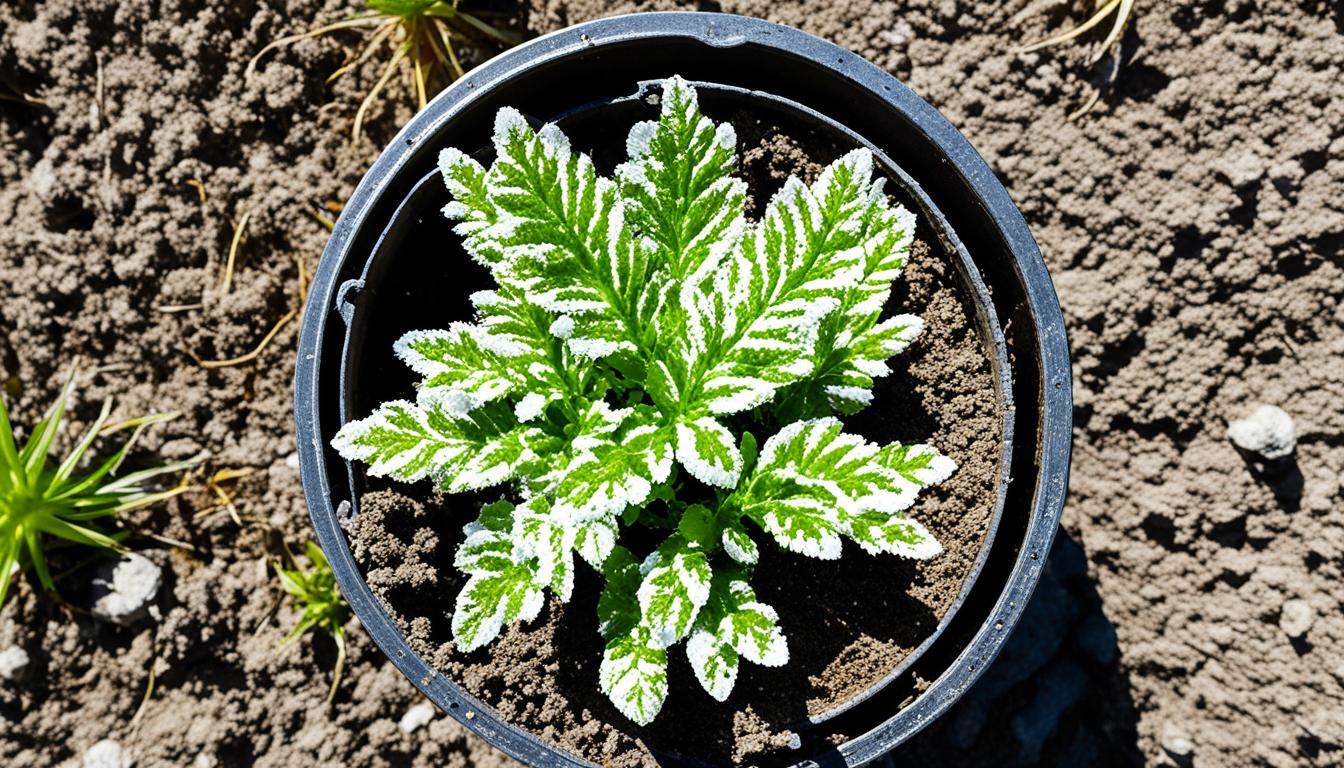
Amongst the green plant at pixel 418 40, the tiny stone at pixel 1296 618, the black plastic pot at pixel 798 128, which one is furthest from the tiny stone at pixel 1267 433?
the green plant at pixel 418 40

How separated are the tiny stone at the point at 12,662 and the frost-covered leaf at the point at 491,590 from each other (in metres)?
1.42

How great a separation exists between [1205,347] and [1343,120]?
1.77 feet

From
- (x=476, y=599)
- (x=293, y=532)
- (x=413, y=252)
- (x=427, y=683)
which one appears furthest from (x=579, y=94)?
(x=293, y=532)

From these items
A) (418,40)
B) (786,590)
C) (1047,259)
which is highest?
(418,40)

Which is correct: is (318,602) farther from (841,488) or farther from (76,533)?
(841,488)

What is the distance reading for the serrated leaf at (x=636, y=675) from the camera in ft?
4.75

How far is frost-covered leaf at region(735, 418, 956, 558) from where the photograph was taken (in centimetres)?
142

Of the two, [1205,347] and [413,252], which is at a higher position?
[1205,347]

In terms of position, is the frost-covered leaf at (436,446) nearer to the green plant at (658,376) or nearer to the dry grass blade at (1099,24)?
the green plant at (658,376)

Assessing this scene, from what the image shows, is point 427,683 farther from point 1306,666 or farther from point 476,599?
point 1306,666

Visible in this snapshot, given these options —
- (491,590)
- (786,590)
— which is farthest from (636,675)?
(786,590)

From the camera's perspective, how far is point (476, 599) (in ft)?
4.91

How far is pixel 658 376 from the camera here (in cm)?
147

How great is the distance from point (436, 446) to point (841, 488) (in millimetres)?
571
